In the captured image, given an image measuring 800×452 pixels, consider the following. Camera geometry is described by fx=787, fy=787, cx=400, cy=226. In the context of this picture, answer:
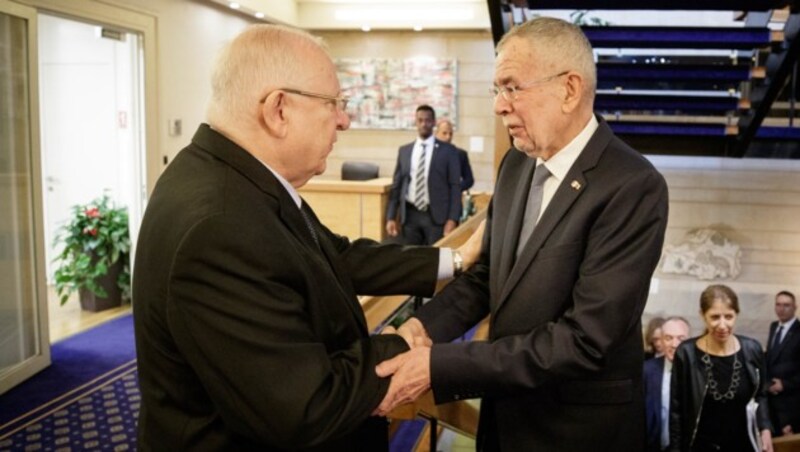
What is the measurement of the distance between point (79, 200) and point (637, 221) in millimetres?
7089

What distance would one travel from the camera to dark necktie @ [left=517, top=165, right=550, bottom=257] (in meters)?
1.77

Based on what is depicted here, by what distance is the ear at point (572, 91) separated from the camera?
5.52ft

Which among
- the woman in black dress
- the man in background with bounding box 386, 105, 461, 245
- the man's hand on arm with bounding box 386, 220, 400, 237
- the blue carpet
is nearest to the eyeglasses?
the woman in black dress

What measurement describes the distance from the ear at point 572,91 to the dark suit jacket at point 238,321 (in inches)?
24.8

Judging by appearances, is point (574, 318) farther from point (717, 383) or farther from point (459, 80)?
point (459, 80)

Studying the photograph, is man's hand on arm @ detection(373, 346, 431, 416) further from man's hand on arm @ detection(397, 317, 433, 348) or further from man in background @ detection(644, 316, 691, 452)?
man in background @ detection(644, 316, 691, 452)

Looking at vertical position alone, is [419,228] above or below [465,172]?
below

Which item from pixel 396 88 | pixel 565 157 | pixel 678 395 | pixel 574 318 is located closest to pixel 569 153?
pixel 565 157

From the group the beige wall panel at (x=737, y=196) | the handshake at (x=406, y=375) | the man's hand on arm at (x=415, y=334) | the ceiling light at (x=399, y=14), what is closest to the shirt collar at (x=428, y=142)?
the beige wall panel at (x=737, y=196)

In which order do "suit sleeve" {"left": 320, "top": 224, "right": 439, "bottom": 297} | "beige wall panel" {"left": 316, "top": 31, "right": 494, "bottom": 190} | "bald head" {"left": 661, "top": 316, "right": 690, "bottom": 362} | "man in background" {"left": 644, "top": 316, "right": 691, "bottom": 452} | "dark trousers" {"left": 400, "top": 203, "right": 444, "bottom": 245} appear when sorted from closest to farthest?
"suit sleeve" {"left": 320, "top": 224, "right": 439, "bottom": 297}
"man in background" {"left": 644, "top": 316, "right": 691, "bottom": 452}
"bald head" {"left": 661, "top": 316, "right": 690, "bottom": 362}
"dark trousers" {"left": 400, "top": 203, "right": 444, "bottom": 245}
"beige wall panel" {"left": 316, "top": 31, "right": 494, "bottom": 190}

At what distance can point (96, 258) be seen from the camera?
21.7 feet

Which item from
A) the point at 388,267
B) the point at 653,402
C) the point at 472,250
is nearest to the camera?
the point at 388,267

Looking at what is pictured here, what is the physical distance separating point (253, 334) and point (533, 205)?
0.82 metres

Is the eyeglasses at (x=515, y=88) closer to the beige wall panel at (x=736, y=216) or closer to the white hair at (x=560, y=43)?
the white hair at (x=560, y=43)
